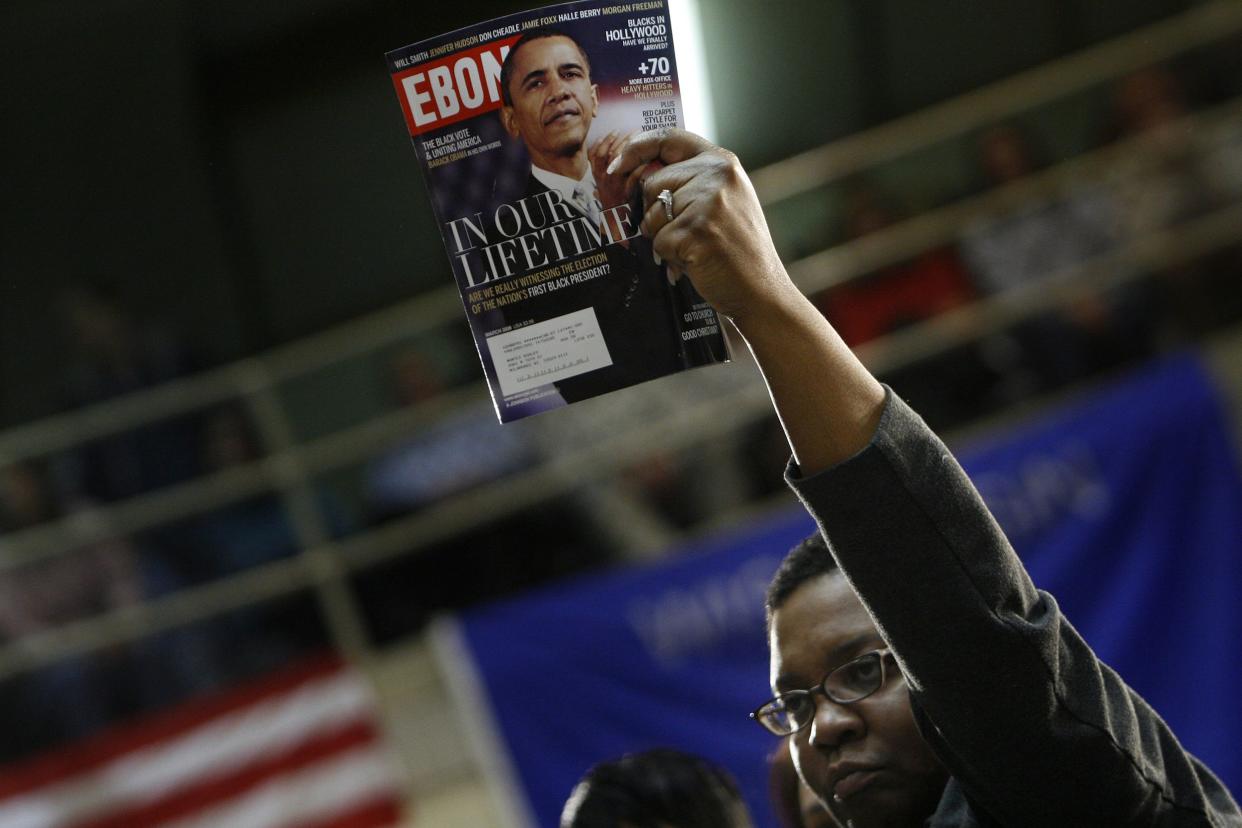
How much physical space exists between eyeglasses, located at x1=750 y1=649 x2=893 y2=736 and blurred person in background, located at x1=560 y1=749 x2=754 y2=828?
1.09ft

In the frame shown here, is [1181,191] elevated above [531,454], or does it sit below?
above

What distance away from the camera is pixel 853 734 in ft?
3.30

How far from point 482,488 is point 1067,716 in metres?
2.87

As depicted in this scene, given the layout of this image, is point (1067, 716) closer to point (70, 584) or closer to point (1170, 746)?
point (1170, 746)

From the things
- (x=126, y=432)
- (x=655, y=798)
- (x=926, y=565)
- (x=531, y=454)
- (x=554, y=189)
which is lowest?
(x=655, y=798)

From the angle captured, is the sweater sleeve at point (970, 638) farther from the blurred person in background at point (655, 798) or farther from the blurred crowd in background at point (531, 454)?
the blurred crowd in background at point (531, 454)

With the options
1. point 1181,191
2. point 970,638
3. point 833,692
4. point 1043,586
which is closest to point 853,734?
point 833,692

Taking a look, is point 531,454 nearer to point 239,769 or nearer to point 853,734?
point 239,769

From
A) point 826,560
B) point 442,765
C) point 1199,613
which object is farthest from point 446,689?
point 826,560

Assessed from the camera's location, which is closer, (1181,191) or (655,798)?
(655,798)

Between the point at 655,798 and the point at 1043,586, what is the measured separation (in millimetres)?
1724

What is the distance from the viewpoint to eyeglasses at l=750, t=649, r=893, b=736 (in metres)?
1.02

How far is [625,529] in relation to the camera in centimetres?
362

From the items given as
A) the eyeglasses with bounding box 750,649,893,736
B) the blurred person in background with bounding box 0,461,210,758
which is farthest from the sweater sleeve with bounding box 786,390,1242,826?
the blurred person in background with bounding box 0,461,210,758
